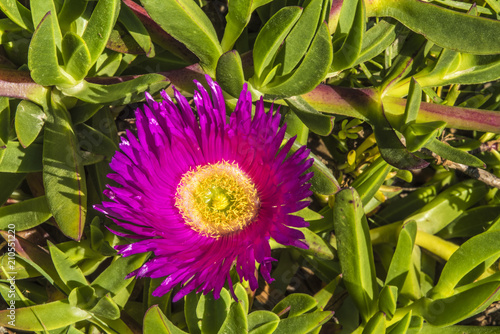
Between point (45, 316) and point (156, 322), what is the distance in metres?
0.24

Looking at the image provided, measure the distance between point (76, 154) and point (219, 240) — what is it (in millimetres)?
354

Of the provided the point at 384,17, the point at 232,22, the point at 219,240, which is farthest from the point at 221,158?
the point at 384,17

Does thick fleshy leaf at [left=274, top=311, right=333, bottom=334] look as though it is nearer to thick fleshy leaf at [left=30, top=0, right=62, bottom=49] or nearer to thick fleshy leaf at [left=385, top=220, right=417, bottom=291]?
thick fleshy leaf at [left=385, top=220, right=417, bottom=291]

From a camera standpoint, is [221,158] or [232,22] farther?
[221,158]

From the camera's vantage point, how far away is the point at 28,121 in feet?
3.10

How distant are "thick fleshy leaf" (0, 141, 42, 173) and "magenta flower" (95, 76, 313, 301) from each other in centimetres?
16

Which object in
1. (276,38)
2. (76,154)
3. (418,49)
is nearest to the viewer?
(276,38)

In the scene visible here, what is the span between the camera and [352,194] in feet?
3.11

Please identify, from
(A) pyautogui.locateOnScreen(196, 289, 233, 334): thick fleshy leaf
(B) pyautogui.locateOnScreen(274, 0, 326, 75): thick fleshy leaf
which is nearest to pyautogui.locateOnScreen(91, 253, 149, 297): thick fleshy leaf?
(A) pyautogui.locateOnScreen(196, 289, 233, 334): thick fleshy leaf

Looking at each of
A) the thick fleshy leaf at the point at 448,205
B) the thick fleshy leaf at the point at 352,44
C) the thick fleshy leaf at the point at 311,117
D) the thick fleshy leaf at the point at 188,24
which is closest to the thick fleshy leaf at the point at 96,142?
the thick fleshy leaf at the point at 188,24

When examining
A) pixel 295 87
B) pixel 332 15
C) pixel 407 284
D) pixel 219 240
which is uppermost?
pixel 332 15

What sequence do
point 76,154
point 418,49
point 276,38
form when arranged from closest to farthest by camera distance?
point 276,38 → point 76,154 → point 418,49

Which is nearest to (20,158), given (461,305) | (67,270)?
(67,270)

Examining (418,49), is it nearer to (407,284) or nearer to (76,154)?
(407,284)
